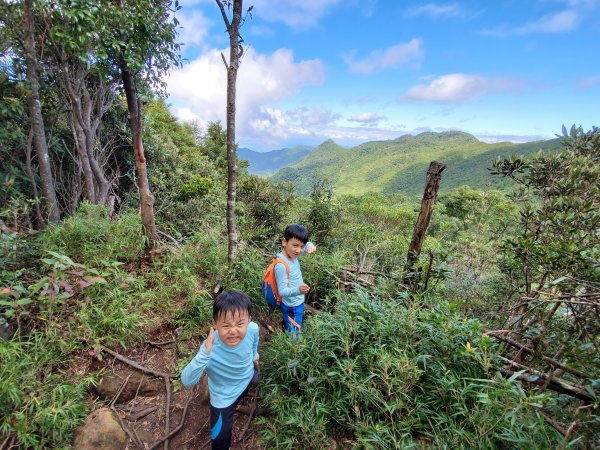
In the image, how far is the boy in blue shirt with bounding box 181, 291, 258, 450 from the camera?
225cm

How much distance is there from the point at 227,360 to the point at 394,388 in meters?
1.43

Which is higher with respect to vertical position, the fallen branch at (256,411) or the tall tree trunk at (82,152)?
the tall tree trunk at (82,152)

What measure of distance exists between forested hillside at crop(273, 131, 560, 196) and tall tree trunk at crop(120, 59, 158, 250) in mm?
49387

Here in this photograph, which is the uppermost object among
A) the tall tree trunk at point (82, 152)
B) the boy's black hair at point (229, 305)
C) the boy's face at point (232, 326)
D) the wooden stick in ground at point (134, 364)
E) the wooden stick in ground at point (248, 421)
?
the tall tree trunk at point (82, 152)

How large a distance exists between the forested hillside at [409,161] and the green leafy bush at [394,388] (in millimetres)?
51380

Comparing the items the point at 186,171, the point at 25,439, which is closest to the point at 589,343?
the point at 25,439

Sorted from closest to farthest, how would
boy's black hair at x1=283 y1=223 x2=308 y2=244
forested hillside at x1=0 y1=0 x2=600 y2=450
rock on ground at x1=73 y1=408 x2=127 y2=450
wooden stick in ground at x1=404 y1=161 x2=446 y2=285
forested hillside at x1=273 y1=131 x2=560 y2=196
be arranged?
forested hillside at x1=0 y1=0 x2=600 y2=450, rock on ground at x1=73 y1=408 x2=127 y2=450, boy's black hair at x1=283 y1=223 x2=308 y2=244, wooden stick in ground at x1=404 y1=161 x2=446 y2=285, forested hillside at x1=273 y1=131 x2=560 y2=196

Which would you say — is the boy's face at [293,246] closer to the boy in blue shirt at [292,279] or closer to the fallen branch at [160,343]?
the boy in blue shirt at [292,279]

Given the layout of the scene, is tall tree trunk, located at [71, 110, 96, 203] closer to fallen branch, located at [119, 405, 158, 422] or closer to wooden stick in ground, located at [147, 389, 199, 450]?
fallen branch, located at [119, 405, 158, 422]

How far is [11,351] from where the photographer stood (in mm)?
2650

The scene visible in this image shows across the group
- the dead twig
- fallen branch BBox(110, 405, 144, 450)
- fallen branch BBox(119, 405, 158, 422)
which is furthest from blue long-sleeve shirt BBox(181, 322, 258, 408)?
the dead twig

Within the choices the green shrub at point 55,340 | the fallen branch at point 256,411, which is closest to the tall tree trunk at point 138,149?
the green shrub at point 55,340

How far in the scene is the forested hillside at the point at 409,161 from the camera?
76438 millimetres

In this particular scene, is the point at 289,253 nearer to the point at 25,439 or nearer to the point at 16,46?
the point at 25,439
